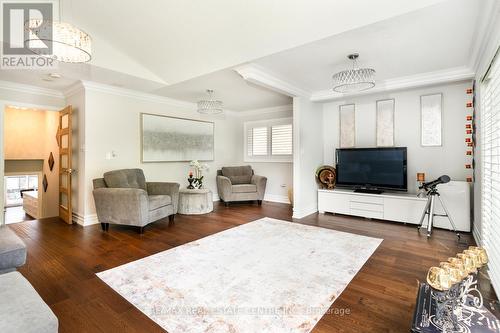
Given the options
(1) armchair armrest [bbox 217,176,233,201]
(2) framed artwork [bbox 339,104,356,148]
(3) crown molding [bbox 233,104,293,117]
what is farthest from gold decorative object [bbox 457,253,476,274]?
(3) crown molding [bbox 233,104,293,117]

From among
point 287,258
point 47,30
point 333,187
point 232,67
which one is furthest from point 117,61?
point 333,187

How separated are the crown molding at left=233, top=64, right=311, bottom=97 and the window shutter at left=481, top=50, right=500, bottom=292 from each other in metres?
2.56

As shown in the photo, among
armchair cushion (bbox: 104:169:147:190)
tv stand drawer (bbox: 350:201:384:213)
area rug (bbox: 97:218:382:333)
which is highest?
armchair cushion (bbox: 104:169:147:190)

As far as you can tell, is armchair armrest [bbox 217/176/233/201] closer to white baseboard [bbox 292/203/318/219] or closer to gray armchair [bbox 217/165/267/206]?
gray armchair [bbox 217/165/267/206]

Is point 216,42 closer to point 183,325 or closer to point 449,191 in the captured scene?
point 183,325

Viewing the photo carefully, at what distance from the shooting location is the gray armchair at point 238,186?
5.93 m

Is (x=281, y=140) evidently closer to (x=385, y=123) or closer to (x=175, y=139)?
(x=385, y=123)

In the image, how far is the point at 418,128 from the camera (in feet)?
14.9

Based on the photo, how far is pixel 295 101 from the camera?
15.9 ft

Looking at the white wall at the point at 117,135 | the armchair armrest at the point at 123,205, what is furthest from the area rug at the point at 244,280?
the white wall at the point at 117,135

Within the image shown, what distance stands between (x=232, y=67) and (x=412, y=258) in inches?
131

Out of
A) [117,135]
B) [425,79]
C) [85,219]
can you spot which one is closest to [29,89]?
[117,135]

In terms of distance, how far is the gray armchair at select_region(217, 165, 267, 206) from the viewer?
593cm

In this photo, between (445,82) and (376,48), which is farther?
(445,82)
